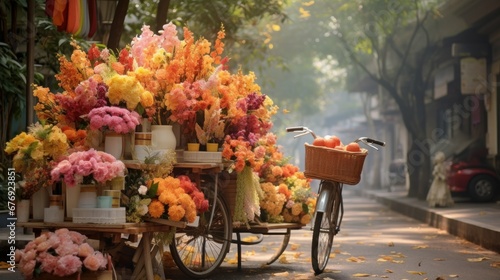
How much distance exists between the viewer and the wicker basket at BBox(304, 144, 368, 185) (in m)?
10.7

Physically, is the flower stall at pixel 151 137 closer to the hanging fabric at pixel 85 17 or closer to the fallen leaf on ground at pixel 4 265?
the fallen leaf on ground at pixel 4 265

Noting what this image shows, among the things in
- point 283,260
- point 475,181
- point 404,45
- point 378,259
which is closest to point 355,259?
point 378,259

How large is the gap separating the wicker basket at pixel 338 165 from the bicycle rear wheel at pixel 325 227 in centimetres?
23

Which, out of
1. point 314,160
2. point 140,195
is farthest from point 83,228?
point 314,160

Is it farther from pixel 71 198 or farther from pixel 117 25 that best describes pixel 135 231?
pixel 117 25

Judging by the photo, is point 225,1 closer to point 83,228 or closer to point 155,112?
point 155,112

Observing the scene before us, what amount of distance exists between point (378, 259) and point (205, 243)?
3.04 meters

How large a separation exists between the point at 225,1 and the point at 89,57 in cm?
1032

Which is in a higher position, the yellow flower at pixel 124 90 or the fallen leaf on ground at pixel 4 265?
the yellow flower at pixel 124 90

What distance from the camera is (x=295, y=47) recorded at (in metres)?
50.7

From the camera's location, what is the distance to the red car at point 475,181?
992 inches

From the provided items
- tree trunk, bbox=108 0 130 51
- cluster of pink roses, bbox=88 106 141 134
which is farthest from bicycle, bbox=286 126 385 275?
tree trunk, bbox=108 0 130 51

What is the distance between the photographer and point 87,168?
26.3ft

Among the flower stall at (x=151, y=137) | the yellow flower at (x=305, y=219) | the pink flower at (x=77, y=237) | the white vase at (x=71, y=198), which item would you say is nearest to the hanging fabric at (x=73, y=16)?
the flower stall at (x=151, y=137)
